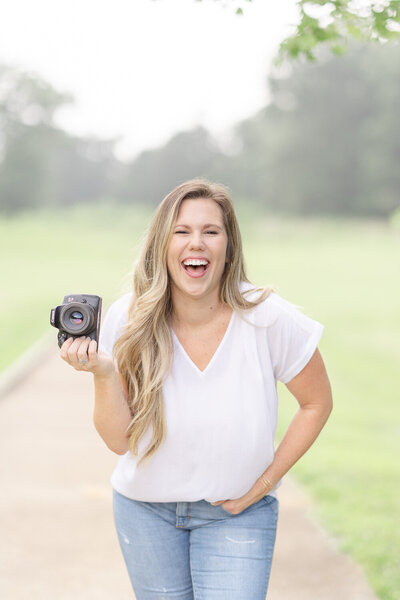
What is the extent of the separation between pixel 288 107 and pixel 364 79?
19.6 ft

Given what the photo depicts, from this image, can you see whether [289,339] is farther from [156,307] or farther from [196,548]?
[196,548]

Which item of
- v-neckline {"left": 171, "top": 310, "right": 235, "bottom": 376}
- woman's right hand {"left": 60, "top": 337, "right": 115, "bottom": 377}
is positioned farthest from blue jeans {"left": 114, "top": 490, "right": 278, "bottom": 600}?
woman's right hand {"left": 60, "top": 337, "right": 115, "bottom": 377}

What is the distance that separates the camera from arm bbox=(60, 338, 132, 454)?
7.87 ft

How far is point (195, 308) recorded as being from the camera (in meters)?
2.75

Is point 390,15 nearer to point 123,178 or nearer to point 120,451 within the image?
point 120,451

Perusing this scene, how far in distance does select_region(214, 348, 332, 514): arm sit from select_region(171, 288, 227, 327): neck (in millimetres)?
351

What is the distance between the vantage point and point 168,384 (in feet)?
8.54

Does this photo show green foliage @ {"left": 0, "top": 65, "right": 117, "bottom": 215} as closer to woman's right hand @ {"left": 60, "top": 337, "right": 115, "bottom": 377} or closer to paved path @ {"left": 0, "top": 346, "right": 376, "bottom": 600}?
paved path @ {"left": 0, "top": 346, "right": 376, "bottom": 600}

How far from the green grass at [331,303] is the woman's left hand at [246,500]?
87 cm

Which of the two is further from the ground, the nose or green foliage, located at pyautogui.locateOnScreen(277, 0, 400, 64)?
green foliage, located at pyautogui.locateOnScreen(277, 0, 400, 64)

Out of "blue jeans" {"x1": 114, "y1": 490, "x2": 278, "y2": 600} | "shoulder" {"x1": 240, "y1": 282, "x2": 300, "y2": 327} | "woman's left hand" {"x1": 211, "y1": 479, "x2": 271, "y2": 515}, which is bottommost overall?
"blue jeans" {"x1": 114, "y1": 490, "x2": 278, "y2": 600}

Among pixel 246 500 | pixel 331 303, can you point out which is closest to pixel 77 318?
pixel 246 500

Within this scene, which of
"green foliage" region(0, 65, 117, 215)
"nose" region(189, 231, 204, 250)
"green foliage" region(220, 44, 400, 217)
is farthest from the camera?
"green foliage" region(220, 44, 400, 217)

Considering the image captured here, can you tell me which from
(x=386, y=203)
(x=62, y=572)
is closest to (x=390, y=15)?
(x=62, y=572)
